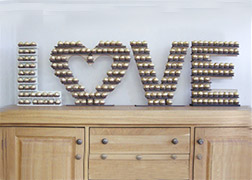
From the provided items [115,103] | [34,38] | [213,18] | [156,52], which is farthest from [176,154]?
[34,38]

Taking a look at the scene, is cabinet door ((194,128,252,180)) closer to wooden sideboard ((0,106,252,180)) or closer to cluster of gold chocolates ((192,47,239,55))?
wooden sideboard ((0,106,252,180))

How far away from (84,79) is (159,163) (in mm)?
882

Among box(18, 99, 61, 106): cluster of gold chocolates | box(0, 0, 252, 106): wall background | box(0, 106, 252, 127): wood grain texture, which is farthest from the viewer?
box(0, 0, 252, 106): wall background

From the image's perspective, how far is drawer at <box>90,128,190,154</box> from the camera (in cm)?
132

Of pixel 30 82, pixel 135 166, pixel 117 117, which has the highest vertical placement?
pixel 30 82

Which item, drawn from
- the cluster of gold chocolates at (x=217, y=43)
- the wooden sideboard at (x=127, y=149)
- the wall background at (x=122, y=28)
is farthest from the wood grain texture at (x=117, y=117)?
the cluster of gold chocolates at (x=217, y=43)

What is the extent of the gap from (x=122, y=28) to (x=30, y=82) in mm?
838

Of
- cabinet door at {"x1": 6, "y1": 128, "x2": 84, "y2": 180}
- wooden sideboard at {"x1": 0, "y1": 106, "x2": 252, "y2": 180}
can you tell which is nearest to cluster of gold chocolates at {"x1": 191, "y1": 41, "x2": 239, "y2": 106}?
wooden sideboard at {"x1": 0, "y1": 106, "x2": 252, "y2": 180}

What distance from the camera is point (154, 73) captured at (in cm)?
158

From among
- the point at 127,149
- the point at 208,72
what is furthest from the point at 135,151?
the point at 208,72

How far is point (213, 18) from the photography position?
174cm

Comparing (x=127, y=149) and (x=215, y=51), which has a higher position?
(x=215, y=51)

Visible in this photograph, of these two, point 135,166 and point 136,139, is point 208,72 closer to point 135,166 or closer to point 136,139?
point 136,139

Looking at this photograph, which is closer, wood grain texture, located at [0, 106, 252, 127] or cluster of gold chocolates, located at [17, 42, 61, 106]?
wood grain texture, located at [0, 106, 252, 127]
